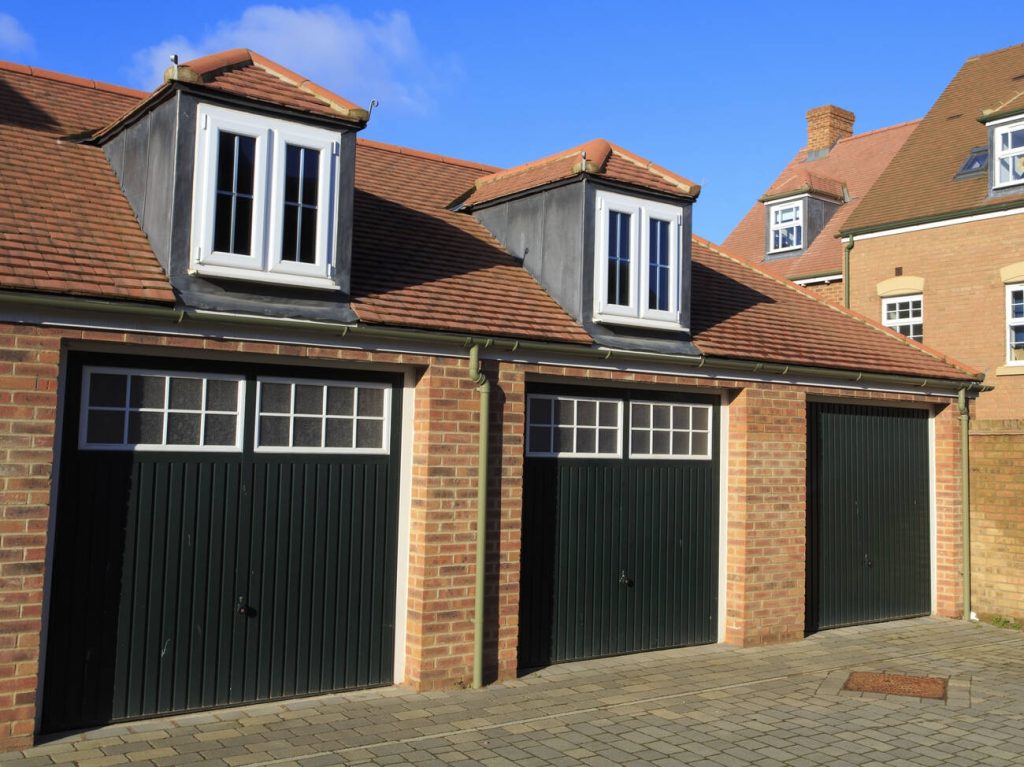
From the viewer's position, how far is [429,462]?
8742mm

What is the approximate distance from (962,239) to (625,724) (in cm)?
1372

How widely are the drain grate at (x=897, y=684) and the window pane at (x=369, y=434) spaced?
482 cm

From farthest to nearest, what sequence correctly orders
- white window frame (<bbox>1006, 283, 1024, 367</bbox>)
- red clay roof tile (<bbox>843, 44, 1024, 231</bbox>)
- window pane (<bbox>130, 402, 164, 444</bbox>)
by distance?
red clay roof tile (<bbox>843, 44, 1024, 231</bbox>), white window frame (<bbox>1006, 283, 1024, 367</bbox>), window pane (<bbox>130, 402, 164, 444</bbox>)

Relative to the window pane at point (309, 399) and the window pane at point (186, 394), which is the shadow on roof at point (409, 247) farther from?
the window pane at point (186, 394)

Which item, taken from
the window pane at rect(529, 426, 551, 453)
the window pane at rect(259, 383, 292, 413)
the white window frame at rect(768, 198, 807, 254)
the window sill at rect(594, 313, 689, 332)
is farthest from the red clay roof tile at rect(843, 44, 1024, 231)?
the window pane at rect(259, 383, 292, 413)

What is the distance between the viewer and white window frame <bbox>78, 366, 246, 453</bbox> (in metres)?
7.41

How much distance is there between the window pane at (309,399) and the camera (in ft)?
27.6

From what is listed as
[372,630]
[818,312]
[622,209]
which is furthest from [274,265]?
[818,312]

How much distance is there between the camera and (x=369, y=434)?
8820mm

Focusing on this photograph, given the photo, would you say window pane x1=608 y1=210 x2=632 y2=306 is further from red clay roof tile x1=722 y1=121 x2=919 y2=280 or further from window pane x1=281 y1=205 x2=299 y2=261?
red clay roof tile x1=722 y1=121 x2=919 y2=280

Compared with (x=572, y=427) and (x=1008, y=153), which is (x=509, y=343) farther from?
(x=1008, y=153)

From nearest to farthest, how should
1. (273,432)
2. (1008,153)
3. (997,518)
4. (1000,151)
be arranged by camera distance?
(273,432) < (997,518) < (1008,153) < (1000,151)

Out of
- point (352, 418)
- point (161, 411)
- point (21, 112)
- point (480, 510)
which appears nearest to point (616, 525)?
point (480, 510)

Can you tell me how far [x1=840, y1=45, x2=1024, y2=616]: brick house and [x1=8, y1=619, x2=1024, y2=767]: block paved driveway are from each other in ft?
26.9
